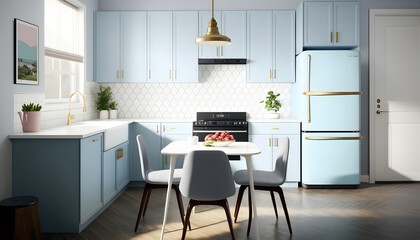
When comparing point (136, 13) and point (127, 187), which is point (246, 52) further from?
point (127, 187)

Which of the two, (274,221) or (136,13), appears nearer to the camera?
(274,221)

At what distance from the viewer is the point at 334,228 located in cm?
348

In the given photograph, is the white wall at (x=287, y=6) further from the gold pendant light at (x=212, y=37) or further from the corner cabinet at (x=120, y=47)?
the gold pendant light at (x=212, y=37)

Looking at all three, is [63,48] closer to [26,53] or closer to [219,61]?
[26,53]

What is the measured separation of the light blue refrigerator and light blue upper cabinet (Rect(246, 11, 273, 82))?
0.58m

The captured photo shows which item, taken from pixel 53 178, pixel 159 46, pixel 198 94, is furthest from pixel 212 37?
pixel 198 94

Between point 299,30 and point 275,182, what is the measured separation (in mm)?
2763

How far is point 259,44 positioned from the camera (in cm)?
542

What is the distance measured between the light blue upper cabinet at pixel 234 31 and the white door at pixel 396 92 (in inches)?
75.0

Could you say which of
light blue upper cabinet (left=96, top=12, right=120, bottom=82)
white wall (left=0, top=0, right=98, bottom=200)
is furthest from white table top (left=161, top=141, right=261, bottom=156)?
light blue upper cabinet (left=96, top=12, right=120, bottom=82)

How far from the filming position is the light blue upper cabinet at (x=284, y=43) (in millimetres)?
5418

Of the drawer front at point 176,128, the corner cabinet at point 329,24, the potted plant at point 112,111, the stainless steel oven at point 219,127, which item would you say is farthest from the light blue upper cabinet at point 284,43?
the potted plant at point 112,111

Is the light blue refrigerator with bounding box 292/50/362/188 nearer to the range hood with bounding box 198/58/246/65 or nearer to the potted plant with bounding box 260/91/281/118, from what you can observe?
the potted plant with bounding box 260/91/281/118

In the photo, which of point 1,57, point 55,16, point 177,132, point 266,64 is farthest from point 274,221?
point 55,16
